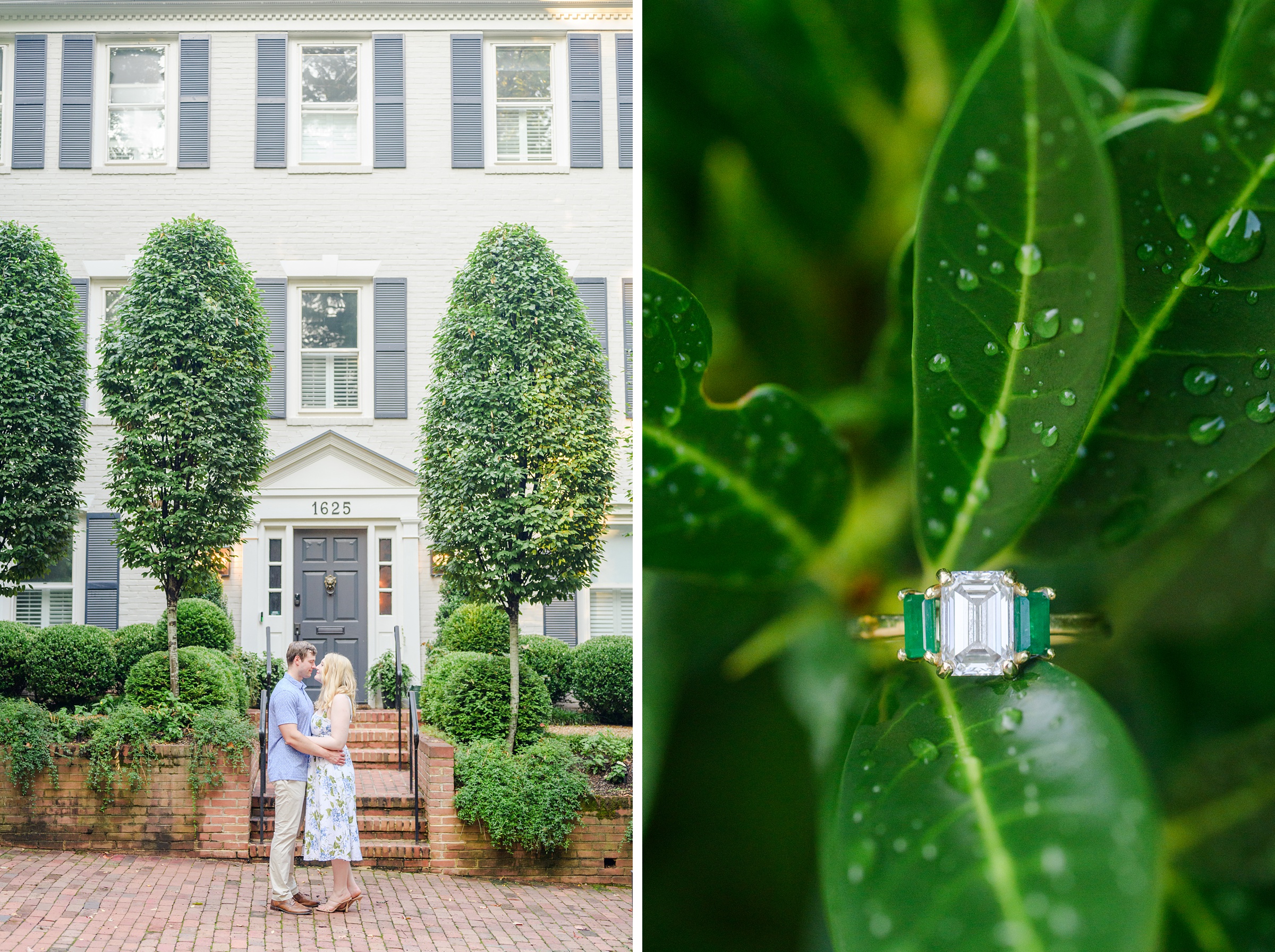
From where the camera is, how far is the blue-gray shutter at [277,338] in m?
2.36

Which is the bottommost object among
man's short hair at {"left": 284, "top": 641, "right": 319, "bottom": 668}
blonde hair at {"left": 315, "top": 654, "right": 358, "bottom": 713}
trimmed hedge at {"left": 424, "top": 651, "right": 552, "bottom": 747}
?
trimmed hedge at {"left": 424, "top": 651, "right": 552, "bottom": 747}

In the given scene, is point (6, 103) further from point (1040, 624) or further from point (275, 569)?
point (1040, 624)

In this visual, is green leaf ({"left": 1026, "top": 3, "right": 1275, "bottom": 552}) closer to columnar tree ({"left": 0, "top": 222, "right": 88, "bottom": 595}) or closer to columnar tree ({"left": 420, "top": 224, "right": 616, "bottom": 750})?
columnar tree ({"left": 420, "top": 224, "right": 616, "bottom": 750})

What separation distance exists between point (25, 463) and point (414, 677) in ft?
3.88

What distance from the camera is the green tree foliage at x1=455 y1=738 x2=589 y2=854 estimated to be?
241 centimetres

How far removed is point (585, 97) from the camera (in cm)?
237

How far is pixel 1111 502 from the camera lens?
37 centimetres

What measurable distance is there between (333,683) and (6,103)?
186cm

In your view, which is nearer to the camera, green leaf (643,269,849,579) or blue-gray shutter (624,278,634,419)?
green leaf (643,269,849,579)

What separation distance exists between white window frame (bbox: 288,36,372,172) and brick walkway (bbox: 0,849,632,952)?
6.66 ft

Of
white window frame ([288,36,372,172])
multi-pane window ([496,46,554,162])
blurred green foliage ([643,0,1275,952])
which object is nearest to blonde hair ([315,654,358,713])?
white window frame ([288,36,372,172])

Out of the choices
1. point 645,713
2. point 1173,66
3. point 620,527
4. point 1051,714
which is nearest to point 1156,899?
point 1051,714

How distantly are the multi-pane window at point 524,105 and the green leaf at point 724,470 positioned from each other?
2.28 m

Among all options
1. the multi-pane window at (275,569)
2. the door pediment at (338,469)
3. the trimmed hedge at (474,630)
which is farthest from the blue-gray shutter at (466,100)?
the trimmed hedge at (474,630)
